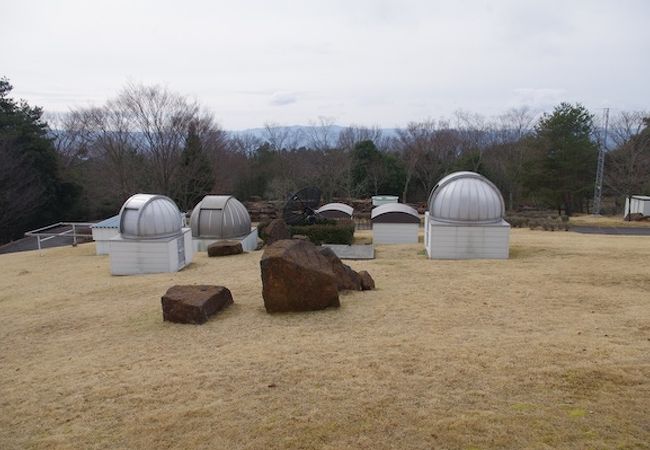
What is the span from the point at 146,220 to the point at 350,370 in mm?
12190

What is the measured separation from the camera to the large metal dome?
17812 mm

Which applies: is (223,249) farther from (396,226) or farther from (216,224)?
(396,226)

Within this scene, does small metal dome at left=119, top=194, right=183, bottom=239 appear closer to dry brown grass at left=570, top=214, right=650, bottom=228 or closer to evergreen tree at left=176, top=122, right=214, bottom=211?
evergreen tree at left=176, top=122, right=214, bottom=211

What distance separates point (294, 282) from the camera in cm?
1020

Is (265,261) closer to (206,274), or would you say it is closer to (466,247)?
(206,274)

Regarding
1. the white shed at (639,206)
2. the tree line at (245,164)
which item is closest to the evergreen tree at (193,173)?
the tree line at (245,164)

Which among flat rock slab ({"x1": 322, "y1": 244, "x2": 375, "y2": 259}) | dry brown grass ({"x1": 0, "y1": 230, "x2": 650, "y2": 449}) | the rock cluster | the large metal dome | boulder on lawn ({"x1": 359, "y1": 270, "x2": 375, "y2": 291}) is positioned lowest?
dry brown grass ({"x1": 0, "y1": 230, "x2": 650, "y2": 449})

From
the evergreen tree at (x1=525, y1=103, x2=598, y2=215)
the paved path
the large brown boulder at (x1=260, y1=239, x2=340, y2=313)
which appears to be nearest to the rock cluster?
the large brown boulder at (x1=260, y1=239, x2=340, y2=313)

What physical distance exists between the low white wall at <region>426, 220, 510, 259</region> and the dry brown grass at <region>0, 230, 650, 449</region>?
4479 millimetres

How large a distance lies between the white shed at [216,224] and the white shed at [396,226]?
6885 mm

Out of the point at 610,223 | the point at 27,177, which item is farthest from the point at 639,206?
the point at 27,177

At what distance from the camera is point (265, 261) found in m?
9.95

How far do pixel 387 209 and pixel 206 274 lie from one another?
12384 millimetres

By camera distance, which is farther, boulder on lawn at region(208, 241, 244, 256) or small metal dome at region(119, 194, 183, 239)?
boulder on lawn at region(208, 241, 244, 256)
